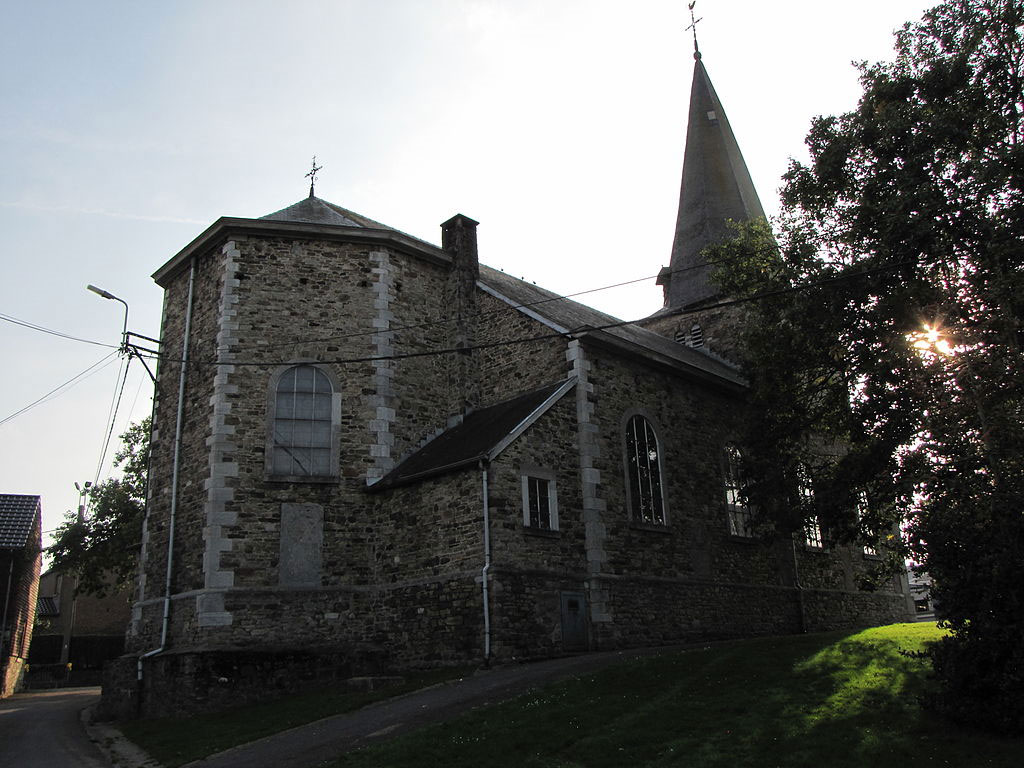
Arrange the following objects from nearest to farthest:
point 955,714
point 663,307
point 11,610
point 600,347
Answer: point 955,714, point 600,347, point 11,610, point 663,307

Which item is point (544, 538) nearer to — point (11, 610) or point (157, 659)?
point (157, 659)

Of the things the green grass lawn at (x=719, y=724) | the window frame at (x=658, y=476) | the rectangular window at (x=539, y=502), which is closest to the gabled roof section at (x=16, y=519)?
the rectangular window at (x=539, y=502)

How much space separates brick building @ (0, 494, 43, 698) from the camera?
1005 inches

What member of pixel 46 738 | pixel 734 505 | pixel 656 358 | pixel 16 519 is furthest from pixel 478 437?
pixel 16 519

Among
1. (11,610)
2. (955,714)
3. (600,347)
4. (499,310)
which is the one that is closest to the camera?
(955,714)

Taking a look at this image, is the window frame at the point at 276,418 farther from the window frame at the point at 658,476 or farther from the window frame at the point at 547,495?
the window frame at the point at 658,476

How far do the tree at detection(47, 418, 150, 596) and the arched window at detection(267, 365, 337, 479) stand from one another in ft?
30.5

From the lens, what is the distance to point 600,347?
18.4 meters

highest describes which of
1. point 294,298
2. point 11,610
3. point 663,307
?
point 663,307

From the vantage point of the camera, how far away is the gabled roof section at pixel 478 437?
51.7ft

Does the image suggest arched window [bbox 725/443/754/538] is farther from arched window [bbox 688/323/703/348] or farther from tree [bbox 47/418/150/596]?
tree [bbox 47/418/150/596]

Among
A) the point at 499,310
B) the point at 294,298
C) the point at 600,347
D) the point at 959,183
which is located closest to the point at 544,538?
the point at 600,347

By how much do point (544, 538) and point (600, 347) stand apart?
15.0ft

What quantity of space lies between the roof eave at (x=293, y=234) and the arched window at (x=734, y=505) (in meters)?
8.60
